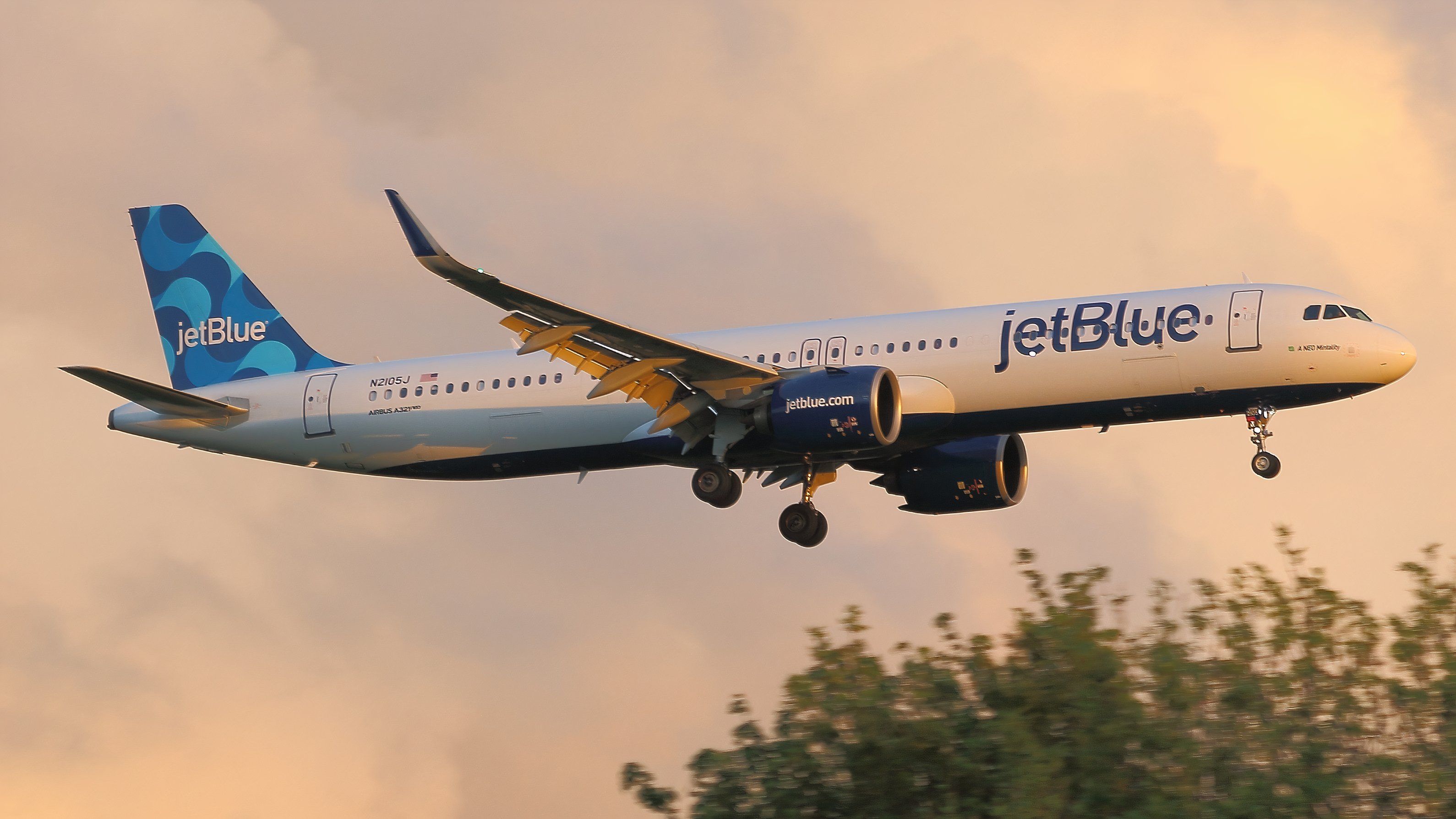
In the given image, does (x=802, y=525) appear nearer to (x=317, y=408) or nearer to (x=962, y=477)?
(x=962, y=477)

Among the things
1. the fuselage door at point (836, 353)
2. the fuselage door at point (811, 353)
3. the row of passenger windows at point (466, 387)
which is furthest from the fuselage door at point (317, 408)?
the fuselage door at point (836, 353)

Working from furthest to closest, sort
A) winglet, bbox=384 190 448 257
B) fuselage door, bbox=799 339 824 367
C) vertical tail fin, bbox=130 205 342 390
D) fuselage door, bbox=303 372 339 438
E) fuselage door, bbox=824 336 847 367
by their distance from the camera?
vertical tail fin, bbox=130 205 342 390 < fuselage door, bbox=303 372 339 438 < fuselage door, bbox=799 339 824 367 < fuselage door, bbox=824 336 847 367 < winglet, bbox=384 190 448 257

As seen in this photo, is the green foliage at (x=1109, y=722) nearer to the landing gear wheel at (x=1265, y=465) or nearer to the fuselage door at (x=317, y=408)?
the landing gear wheel at (x=1265, y=465)

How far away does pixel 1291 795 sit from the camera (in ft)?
67.7

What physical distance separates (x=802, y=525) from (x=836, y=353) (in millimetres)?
5513

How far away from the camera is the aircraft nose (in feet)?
114

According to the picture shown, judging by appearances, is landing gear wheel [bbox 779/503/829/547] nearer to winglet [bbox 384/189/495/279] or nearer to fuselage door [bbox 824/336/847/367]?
fuselage door [bbox 824/336/847/367]

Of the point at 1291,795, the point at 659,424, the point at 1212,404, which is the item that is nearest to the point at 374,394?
the point at 659,424

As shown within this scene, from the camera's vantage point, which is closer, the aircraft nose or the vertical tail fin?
the aircraft nose

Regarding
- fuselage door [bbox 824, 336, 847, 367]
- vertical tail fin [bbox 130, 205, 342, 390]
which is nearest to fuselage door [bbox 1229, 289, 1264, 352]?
fuselage door [bbox 824, 336, 847, 367]

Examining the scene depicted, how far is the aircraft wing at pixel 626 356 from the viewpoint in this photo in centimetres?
3262

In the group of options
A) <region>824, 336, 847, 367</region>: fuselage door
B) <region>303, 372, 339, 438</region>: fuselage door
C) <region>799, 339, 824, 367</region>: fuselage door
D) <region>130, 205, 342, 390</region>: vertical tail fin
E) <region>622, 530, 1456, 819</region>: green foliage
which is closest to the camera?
<region>622, 530, 1456, 819</region>: green foliage

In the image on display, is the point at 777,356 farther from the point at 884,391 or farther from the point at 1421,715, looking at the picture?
the point at 1421,715

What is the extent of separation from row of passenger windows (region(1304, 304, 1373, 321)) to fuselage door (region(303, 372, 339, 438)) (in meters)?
22.5
